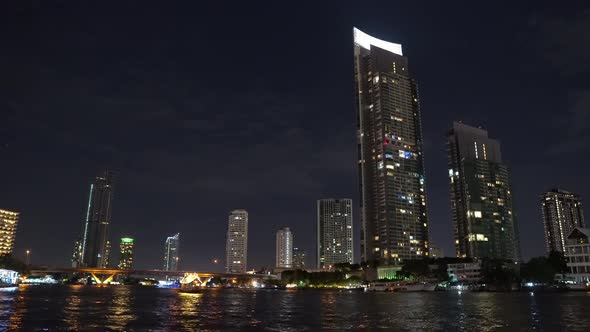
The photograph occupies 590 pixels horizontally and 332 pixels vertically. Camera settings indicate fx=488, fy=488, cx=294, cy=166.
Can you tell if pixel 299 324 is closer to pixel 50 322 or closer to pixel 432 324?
pixel 432 324

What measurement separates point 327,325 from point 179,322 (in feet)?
64.1

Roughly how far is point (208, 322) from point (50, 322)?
19.1 meters

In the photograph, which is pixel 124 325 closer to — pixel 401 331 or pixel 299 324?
pixel 299 324

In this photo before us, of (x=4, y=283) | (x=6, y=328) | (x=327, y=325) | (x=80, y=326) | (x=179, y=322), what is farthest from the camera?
(x=4, y=283)

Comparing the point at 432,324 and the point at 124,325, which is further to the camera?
the point at 432,324

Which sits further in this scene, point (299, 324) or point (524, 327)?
point (299, 324)

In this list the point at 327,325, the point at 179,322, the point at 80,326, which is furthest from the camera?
the point at 179,322

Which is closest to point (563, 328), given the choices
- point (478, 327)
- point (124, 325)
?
point (478, 327)

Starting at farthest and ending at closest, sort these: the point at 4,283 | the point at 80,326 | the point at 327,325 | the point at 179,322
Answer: the point at 4,283
the point at 179,322
the point at 327,325
the point at 80,326

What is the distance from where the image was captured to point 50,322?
59906 millimetres

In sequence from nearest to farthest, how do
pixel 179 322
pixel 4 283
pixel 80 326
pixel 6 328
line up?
pixel 6 328 < pixel 80 326 < pixel 179 322 < pixel 4 283

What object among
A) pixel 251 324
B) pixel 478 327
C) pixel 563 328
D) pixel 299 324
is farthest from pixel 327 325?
pixel 563 328

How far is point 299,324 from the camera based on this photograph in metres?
61.6

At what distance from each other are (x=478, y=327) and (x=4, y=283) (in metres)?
195
